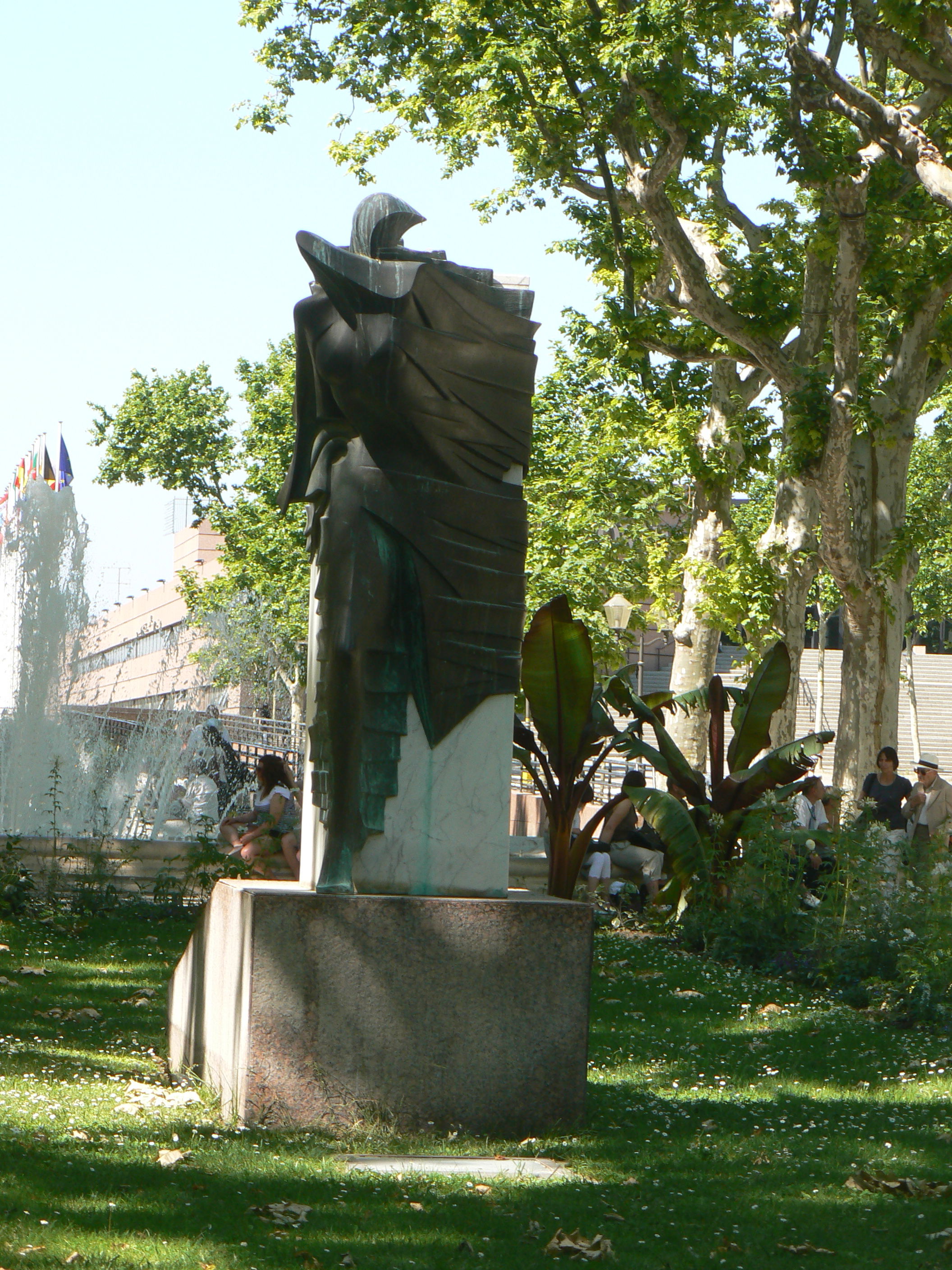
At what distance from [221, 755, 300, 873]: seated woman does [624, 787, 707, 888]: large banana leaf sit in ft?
9.65

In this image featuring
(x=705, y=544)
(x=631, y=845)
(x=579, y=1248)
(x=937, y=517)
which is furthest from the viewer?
(x=937, y=517)

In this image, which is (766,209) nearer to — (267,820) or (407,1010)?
(267,820)

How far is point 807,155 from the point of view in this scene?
1446cm

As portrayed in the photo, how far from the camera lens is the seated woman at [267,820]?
1028 cm

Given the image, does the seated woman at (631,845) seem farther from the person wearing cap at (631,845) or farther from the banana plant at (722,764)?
the banana plant at (722,764)

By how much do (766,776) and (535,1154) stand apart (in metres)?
7.22

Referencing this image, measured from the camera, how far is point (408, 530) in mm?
5633

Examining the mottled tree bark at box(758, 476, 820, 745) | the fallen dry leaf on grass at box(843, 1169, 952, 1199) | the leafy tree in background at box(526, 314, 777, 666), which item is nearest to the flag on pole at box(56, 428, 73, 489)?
the leafy tree in background at box(526, 314, 777, 666)

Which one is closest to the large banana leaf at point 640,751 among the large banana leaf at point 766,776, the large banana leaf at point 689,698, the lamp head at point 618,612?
the large banana leaf at point 689,698

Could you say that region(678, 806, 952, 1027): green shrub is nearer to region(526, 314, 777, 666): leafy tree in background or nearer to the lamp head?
region(526, 314, 777, 666): leafy tree in background

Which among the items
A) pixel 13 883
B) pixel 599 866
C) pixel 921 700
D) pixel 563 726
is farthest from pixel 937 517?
pixel 13 883

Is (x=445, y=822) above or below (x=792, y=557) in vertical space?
below

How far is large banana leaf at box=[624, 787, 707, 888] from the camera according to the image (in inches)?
456

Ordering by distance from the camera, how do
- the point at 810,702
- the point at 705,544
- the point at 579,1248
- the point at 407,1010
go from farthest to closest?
the point at 810,702, the point at 705,544, the point at 407,1010, the point at 579,1248
